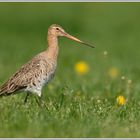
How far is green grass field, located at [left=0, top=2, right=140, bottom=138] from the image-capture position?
29.4 feet

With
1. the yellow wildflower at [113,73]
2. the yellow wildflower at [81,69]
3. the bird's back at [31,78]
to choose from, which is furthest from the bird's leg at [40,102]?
the yellow wildflower at [81,69]

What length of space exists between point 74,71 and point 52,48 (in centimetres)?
465

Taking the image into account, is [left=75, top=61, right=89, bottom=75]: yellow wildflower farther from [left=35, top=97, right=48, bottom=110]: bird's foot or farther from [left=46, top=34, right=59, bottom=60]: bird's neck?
[left=35, top=97, right=48, bottom=110]: bird's foot

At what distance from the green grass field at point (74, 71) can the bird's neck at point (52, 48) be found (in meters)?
0.54

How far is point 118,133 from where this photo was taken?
8.87 m

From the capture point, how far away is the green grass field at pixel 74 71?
8.96 metres

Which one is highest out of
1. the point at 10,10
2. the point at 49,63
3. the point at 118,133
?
the point at 10,10

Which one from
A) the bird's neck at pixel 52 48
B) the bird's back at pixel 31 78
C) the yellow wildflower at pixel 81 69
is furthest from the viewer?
the yellow wildflower at pixel 81 69

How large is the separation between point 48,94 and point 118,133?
3.87 metres

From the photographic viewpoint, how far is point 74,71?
52.3ft

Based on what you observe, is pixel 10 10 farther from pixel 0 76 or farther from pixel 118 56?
pixel 0 76

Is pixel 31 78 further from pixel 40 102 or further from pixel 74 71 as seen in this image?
pixel 74 71

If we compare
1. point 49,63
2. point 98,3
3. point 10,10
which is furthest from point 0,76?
point 98,3

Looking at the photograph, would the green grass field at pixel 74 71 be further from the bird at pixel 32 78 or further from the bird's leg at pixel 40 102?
the bird at pixel 32 78
